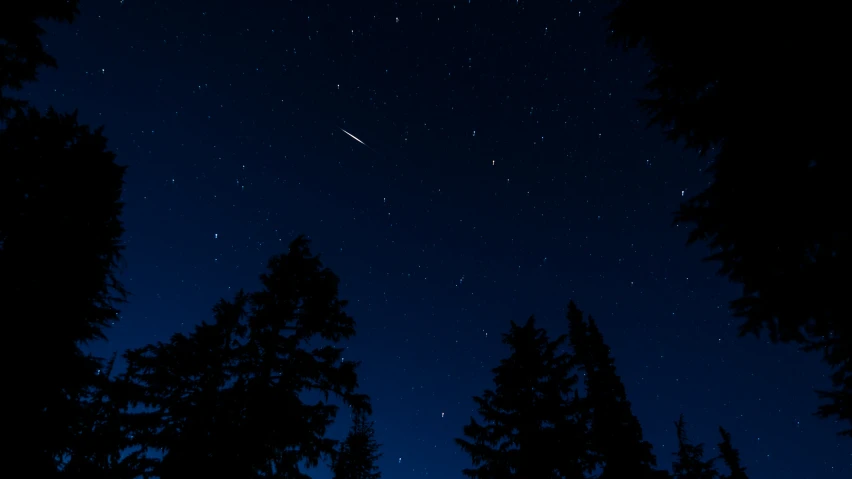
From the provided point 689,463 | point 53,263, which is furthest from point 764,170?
point 689,463

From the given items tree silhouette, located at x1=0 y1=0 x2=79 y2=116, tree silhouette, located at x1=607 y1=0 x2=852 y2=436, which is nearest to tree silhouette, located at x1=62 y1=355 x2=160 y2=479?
tree silhouette, located at x1=0 y1=0 x2=79 y2=116

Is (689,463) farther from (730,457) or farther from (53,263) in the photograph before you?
(53,263)

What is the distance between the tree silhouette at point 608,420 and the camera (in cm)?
1546

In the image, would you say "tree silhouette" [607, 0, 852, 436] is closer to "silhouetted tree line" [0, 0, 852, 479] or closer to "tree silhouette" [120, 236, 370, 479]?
"silhouetted tree line" [0, 0, 852, 479]

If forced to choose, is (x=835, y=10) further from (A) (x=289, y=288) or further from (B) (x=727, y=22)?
(A) (x=289, y=288)

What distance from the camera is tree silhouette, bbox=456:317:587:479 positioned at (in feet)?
42.5

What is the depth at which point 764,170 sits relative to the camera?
5.16 metres

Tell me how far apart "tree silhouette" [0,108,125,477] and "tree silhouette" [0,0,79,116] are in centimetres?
69

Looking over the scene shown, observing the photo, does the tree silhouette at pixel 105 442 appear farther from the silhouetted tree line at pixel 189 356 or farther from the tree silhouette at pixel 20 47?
the tree silhouette at pixel 20 47

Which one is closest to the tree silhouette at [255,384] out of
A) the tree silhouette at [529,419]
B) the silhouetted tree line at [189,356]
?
the silhouetted tree line at [189,356]

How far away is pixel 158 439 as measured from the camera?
11.7 meters

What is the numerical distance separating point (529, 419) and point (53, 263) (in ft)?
51.0

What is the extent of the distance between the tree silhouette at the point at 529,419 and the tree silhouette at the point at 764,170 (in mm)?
8672

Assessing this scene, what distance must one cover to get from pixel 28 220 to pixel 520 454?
54.4ft
